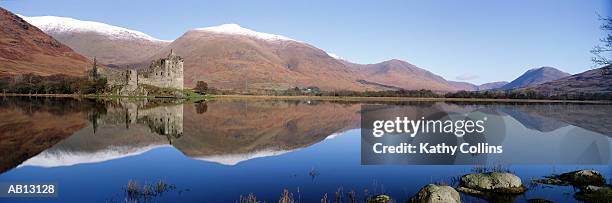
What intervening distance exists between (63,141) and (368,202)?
17.7 meters

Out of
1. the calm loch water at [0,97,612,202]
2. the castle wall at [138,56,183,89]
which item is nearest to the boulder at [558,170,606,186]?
the calm loch water at [0,97,612,202]

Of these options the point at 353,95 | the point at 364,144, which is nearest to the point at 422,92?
the point at 353,95

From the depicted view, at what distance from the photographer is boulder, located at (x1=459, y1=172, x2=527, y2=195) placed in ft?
45.2

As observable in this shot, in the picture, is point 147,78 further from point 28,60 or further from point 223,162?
point 28,60

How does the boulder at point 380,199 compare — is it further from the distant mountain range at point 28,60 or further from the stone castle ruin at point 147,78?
the distant mountain range at point 28,60

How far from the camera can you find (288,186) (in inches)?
562

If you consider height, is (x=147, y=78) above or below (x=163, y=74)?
below

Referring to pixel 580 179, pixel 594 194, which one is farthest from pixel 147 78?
pixel 594 194

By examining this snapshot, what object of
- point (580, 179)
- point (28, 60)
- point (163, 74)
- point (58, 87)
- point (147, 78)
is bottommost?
point (580, 179)

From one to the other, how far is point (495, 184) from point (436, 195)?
3.57 m

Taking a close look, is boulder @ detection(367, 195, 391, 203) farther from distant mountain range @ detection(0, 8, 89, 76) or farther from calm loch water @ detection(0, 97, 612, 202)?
distant mountain range @ detection(0, 8, 89, 76)

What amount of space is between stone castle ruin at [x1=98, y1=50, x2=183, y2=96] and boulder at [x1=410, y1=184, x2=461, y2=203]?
288ft

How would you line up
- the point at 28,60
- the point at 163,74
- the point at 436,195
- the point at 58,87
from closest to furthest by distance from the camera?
the point at 436,195
the point at 163,74
the point at 58,87
the point at 28,60

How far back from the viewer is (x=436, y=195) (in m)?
11.4
